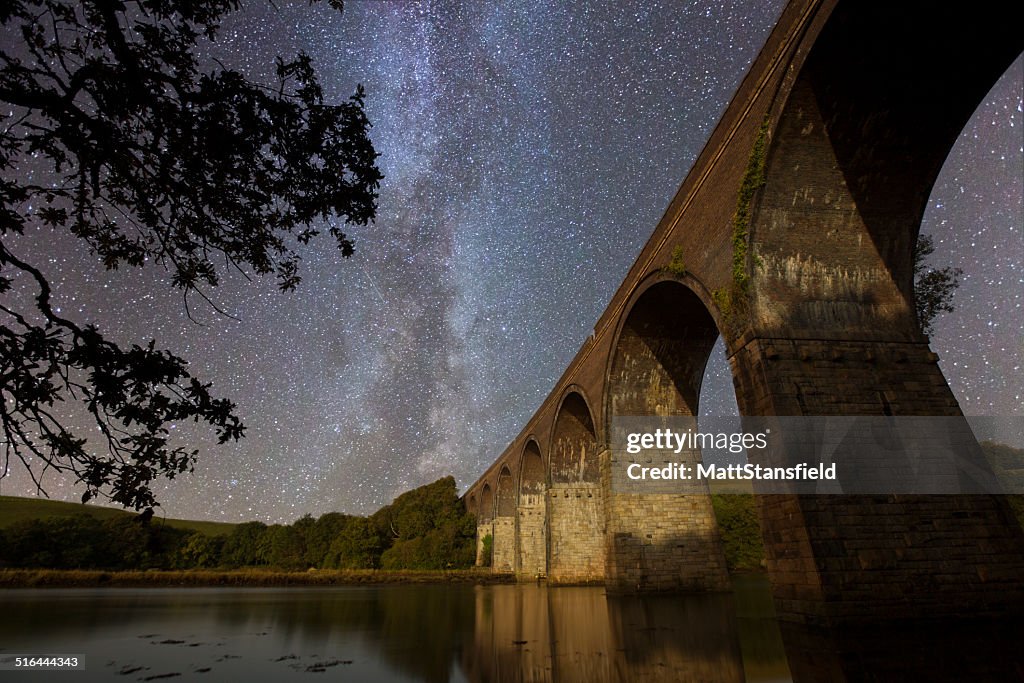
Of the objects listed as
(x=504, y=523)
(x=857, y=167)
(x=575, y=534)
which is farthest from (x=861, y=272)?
(x=504, y=523)

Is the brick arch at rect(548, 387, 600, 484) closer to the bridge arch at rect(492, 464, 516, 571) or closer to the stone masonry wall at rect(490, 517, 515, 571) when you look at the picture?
the bridge arch at rect(492, 464, 516, 571)

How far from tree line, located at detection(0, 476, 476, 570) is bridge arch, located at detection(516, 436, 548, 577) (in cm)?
A: 1653

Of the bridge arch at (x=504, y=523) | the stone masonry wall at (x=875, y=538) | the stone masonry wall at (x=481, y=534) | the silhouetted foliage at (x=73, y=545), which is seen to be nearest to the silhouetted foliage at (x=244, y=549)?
the silhouetted foliage at (x=73, y=545)

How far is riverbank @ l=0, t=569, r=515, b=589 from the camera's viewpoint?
2622 centimetres

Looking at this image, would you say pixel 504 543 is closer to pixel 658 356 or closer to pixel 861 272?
pixel 658 356

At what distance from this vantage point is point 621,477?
49.4 feet

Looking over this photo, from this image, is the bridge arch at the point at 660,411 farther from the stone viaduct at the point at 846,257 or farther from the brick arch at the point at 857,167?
the brick arch at the point at 857,167

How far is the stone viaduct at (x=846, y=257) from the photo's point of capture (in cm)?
651

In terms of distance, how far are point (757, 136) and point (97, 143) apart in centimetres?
857

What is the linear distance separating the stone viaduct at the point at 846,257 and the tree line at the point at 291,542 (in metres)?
37.5

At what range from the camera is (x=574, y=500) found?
22703 mm

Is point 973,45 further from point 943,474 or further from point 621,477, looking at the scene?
point 621,477

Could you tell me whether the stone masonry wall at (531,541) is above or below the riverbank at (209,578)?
above

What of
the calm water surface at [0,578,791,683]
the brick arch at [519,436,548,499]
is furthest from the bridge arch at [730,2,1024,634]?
the brick arch at [519,436,548,499]
